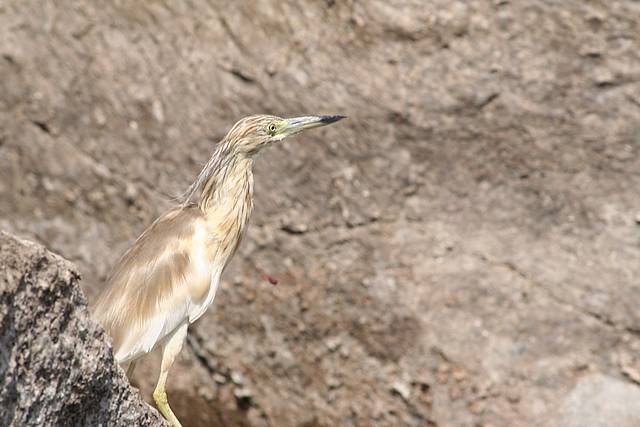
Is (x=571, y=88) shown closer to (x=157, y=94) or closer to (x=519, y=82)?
(x=519, y=82)

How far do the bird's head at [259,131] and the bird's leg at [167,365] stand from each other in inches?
33.7

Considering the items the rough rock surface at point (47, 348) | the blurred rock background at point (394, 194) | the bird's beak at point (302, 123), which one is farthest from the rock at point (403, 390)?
the rough rock surface at point (47, 348)

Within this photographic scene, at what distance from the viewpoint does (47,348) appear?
289 cm

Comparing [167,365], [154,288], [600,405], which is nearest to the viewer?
[167,365]

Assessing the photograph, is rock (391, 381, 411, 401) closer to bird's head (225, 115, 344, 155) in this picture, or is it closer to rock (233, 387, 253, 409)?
rock (233, 387, 253, 409)

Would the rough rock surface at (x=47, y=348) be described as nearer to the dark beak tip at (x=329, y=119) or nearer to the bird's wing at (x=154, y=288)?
the bird's wing at (x=154, y=288)

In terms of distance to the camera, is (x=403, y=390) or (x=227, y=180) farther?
(x=403, y=390)

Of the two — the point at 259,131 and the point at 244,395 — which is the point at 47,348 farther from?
the point at 244,395

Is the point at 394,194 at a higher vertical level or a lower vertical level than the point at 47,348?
lower

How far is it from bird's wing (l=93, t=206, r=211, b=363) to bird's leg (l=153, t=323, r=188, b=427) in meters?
0.04

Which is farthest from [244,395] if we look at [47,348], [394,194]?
[47,348]

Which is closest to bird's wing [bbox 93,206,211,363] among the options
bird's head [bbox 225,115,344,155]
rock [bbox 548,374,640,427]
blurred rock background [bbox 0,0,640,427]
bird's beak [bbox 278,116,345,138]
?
bird's head [bbox 225,115,344,155]

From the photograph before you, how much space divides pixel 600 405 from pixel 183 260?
2666 millimetres

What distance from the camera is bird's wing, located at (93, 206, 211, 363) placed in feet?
17.0
